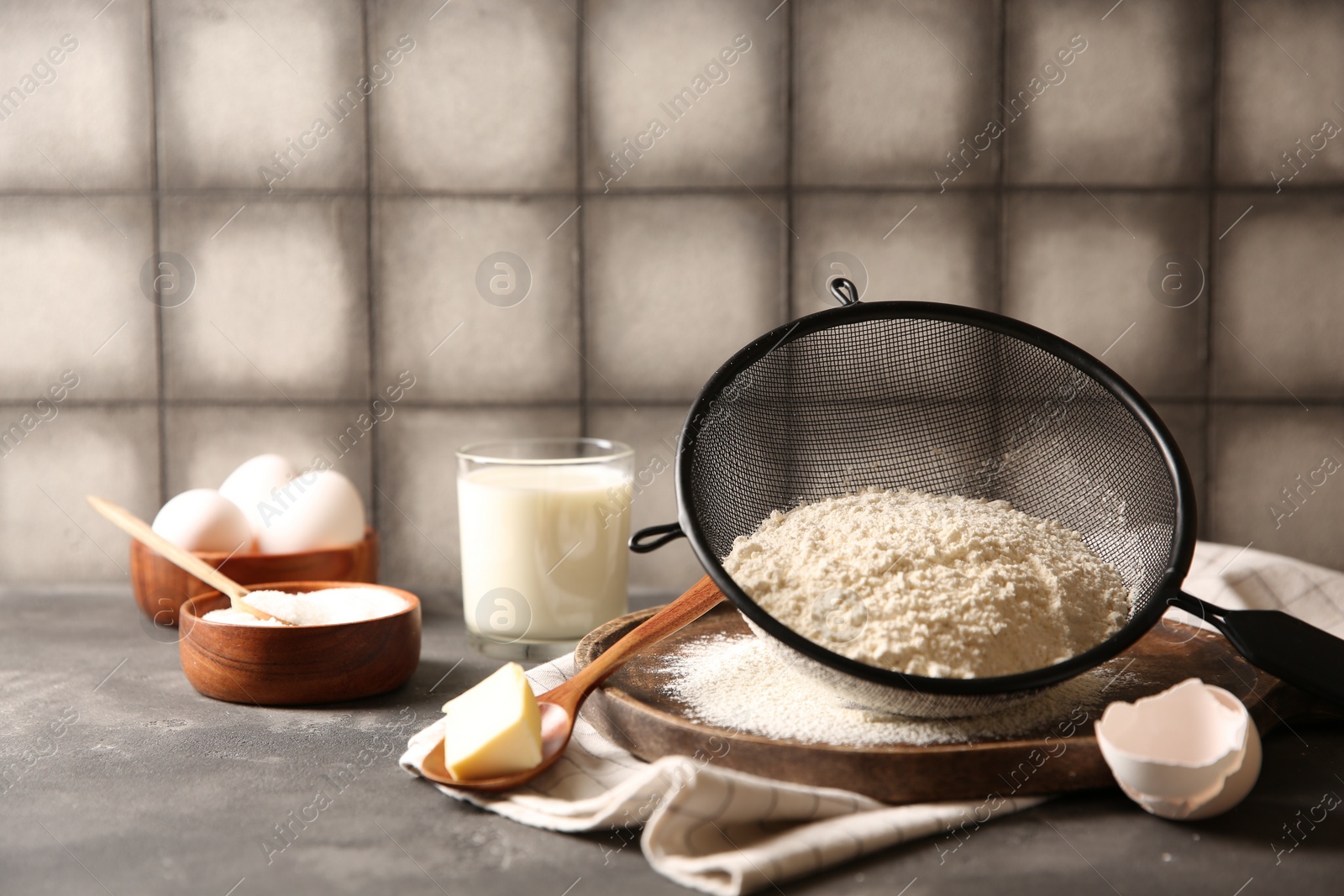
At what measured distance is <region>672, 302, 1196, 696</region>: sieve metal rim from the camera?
70 cm

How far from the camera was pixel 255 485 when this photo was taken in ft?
3.92

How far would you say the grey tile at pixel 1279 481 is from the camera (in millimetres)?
1351

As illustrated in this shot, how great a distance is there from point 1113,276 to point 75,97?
1355 millimetres

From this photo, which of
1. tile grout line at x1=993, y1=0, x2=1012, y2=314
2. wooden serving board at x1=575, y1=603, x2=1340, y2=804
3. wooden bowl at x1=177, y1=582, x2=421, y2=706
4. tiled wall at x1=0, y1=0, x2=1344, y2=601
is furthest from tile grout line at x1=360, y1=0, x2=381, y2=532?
tile grout line at x1=993, y1=0, x2=1012, y2=314

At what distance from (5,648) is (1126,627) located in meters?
1.11

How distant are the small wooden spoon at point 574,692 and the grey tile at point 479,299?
54 centimetres

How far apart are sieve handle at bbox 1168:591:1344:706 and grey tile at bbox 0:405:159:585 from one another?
1.26 m

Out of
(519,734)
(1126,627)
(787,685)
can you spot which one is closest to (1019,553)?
(1126,627)

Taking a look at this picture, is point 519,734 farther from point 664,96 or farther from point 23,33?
point 23,33

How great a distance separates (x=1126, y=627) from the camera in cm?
74

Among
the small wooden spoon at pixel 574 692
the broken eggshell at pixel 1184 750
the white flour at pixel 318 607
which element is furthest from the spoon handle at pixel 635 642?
the broken eggshell at pixel 1184 750

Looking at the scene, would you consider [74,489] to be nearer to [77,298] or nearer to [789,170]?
[77,298]

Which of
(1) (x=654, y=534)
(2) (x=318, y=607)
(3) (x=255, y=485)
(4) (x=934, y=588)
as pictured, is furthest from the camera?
(3) (x=255, y=485)

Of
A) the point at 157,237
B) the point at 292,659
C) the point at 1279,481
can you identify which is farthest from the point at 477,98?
the point at 1279,481
